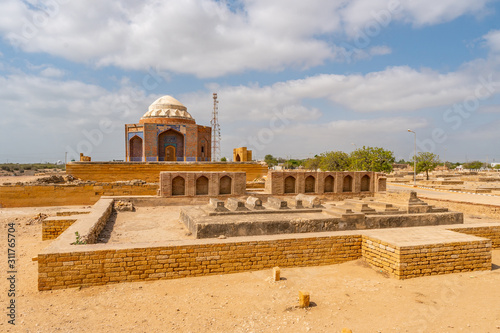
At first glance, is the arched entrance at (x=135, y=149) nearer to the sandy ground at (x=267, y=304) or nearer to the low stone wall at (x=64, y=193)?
the low stone wall at (x=64, y=193)

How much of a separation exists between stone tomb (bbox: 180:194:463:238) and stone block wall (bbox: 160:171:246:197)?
391 cm

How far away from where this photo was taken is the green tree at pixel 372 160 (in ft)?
82.4

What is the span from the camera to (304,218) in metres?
7.67

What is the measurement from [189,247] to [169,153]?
2096cm

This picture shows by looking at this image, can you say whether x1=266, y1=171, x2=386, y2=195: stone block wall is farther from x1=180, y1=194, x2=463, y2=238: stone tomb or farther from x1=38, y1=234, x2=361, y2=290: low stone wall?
x1=38, y1=234, x2=361, y2=290: low stone wall

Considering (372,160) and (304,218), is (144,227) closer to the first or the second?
(304,218)

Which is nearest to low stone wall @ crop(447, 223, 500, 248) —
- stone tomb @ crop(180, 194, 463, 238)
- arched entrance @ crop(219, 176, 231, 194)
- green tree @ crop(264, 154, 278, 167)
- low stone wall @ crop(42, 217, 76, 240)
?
stone tomb @ crop(180, 194, 463, 238)

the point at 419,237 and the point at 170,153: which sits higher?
the point at 170,153

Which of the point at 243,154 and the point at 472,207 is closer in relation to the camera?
the point at 472,207

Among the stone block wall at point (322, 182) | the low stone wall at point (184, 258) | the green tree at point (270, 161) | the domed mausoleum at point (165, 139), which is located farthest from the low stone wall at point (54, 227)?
the green tree at point (270, 161)

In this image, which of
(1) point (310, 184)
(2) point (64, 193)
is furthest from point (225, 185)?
(2) point (64, 193)

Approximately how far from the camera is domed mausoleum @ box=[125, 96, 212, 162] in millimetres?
24828

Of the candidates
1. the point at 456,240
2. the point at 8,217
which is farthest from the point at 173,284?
the point at 8,217

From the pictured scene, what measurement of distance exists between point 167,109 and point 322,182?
56.3ft
